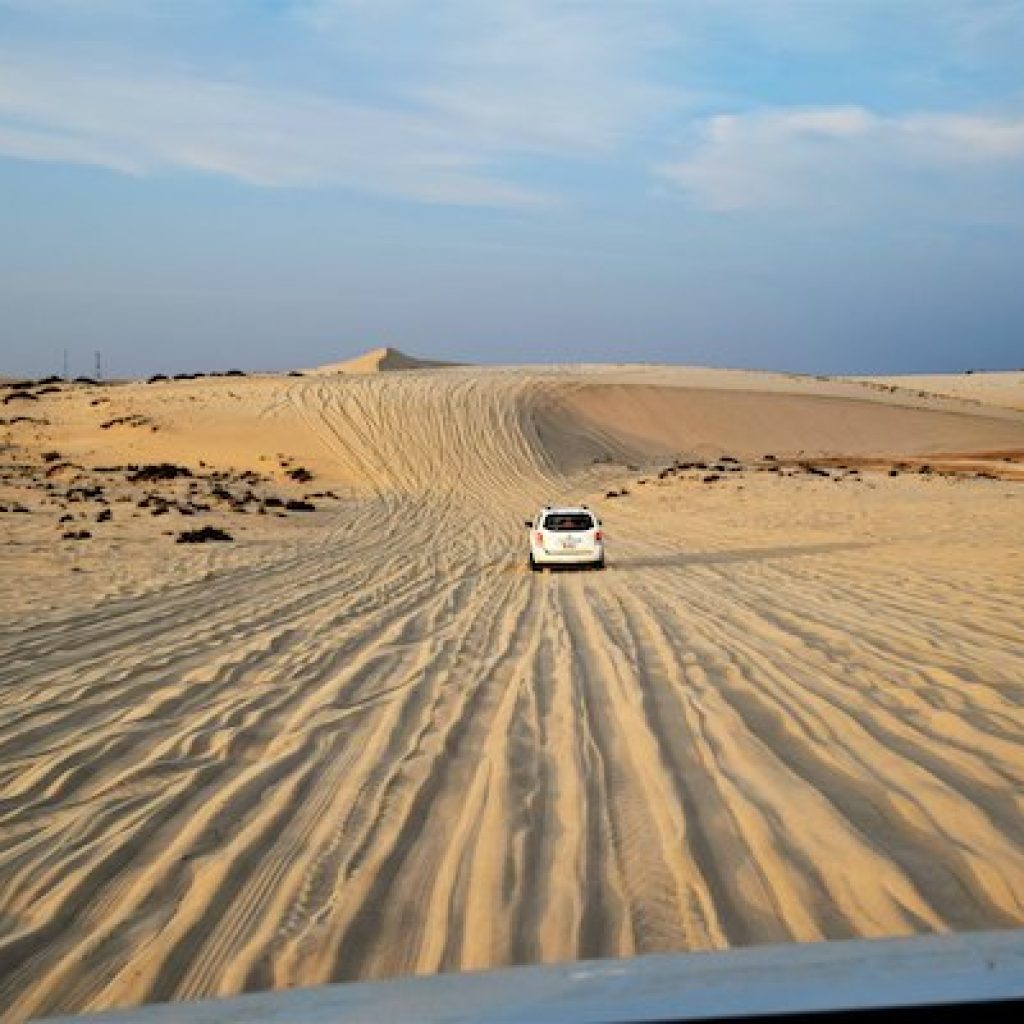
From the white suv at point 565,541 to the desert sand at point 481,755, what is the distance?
0.67 m

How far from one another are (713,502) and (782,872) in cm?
3009

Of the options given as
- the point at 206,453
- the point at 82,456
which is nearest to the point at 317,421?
the point at 206,453

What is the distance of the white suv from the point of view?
19.0 metres

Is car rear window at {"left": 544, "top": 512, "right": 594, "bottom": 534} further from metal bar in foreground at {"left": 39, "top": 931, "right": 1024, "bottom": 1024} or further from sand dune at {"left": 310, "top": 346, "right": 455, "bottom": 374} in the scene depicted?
sand dune at {"left": 310, "top": 346, "right": 455, "bottom": 374}

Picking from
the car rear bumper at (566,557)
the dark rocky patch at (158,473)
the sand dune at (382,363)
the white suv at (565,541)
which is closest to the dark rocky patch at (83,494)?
the dark rocky patch at (158,473)

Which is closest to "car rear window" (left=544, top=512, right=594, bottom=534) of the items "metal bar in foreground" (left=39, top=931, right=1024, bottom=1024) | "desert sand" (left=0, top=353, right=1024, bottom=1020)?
"desert sand" (left=0, top=353, right=1024, bottom=1020)

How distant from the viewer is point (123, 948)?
14.6 ft

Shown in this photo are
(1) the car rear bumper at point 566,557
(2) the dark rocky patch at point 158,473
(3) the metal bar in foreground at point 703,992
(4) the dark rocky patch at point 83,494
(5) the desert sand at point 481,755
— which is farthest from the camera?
(2) the dark rocky patch at point 158,473

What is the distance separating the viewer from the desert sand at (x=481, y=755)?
4.60 m

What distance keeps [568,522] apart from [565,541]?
0.43 m

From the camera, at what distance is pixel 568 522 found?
19281 mm

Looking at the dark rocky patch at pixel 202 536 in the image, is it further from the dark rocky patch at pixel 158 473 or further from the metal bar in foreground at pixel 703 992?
the metal bar in foreground at pixel 703 992

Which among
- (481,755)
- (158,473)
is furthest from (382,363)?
(481,755)

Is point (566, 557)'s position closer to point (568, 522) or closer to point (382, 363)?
point (568, 522)
